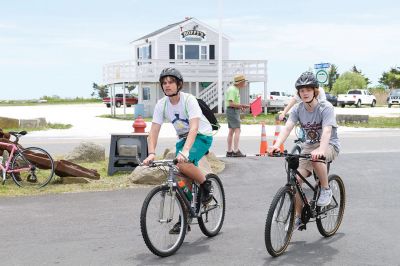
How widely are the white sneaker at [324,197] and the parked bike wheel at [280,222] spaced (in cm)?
51

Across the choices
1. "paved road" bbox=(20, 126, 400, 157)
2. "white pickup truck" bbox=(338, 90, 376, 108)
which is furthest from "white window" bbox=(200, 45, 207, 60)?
"paved road" bbox=(20, 126, 400, 157)

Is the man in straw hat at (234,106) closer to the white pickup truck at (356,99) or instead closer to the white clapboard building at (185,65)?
the white clapboard building at (185,65)

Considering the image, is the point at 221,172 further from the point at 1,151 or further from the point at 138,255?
the point at 138,255

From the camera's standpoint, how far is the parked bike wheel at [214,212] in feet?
21.7

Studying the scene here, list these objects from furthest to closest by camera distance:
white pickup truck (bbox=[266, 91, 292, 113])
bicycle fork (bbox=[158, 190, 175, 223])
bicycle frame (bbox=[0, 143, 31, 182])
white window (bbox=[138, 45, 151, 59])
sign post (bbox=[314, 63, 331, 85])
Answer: white pickup truck (bbox=[266, 91, 292, 113]) < white window (bbox=[138, 45, 151, 59]) < sign post (bbox=[314, 63, 331, 85]) < bicycle frame (bbox=[0, 143, 31, 182]) < bicycle fork (bbox=[158, 190, 175, 223])

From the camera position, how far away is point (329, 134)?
6.09m

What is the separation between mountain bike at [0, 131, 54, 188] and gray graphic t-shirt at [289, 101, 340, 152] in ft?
16.6

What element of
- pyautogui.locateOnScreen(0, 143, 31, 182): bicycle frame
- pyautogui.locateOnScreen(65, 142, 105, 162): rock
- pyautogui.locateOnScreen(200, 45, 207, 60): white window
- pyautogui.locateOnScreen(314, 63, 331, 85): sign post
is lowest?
pyautogui.locateOnScreen(65, 142, 105, 162): rock

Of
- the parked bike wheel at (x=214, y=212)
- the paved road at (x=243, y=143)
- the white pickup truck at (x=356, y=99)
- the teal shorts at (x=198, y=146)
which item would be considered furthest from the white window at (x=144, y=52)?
the teal shorts at (x=198, y=146)

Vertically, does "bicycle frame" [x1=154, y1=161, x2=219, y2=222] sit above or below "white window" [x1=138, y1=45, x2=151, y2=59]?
below

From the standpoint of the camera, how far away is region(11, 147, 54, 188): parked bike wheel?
1000 cm

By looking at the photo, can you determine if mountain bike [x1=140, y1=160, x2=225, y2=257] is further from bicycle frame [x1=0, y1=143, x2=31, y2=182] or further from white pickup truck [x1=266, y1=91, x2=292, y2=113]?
white pickup truck [x1=266, y1=91, x2=292, y2=113]

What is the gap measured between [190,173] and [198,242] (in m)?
0.81

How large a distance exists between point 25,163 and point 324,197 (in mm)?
5491
